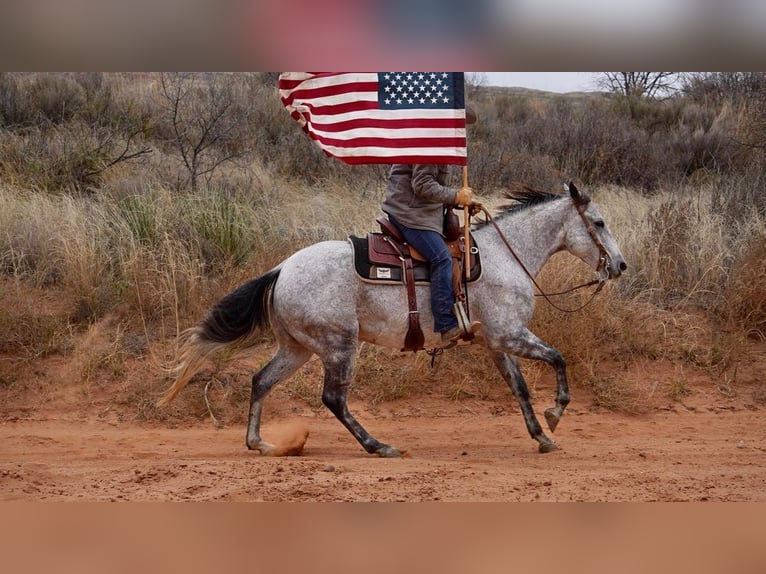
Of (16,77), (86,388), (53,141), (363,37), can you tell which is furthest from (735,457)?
(16,77)

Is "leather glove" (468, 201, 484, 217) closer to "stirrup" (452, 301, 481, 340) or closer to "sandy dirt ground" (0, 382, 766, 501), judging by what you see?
"stirrup" (452, 301, 481, 340)

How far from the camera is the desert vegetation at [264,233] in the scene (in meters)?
10.6

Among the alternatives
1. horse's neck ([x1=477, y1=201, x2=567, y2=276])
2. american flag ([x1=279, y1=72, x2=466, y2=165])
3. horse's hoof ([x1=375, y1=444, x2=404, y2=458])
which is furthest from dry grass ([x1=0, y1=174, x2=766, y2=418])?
american flag ([x1=279, y1=72, x2=466, y2=165])

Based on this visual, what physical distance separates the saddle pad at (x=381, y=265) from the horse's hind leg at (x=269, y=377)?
1.00 metres

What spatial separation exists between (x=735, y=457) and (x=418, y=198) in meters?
3.77

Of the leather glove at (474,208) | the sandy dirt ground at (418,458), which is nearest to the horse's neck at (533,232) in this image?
the leather glove at (474,208)

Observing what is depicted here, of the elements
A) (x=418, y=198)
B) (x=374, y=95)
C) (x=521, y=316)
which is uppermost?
(x=374, y=95)

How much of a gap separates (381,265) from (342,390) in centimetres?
115

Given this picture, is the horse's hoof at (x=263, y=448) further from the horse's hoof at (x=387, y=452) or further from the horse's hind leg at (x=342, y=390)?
the horse's hoof at (x=387, y=452)

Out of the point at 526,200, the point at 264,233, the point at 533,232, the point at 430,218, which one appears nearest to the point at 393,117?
the point at 430,218

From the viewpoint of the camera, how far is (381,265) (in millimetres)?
7871

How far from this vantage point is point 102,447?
28.7ft

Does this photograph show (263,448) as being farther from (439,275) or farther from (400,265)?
(439,275)

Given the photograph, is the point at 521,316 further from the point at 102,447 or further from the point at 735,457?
the point at 102,447
